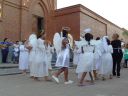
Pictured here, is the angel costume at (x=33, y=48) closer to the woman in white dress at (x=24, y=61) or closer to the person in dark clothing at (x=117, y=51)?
the woman in white dress at (x=24, y=61)

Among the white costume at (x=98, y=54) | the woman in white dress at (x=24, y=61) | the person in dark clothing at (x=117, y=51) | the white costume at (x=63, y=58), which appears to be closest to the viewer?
the white costume at (x=63, y=58)

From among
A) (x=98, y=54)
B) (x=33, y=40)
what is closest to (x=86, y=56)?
(x=98, y=54)

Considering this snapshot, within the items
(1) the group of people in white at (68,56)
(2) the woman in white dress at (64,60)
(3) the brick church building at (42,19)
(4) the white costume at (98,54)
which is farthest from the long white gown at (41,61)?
(3) the brick church building at (42,19)

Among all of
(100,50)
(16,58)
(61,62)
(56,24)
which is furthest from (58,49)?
(56,24)

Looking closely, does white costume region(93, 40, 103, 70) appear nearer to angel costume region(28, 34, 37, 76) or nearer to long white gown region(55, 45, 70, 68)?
long white gown region(55, 45, 70, 68)

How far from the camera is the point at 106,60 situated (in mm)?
14344

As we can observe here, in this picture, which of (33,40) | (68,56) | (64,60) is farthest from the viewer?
(33,40)

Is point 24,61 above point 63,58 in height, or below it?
below

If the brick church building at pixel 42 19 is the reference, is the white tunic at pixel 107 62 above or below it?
below

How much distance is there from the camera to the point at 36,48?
13.3 m

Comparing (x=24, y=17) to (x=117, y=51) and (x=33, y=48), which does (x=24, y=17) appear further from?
(x=33, y=48)

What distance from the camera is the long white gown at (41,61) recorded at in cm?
1312

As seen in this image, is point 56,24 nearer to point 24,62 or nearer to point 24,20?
point 24,20

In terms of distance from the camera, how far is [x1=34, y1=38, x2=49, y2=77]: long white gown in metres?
13.1
